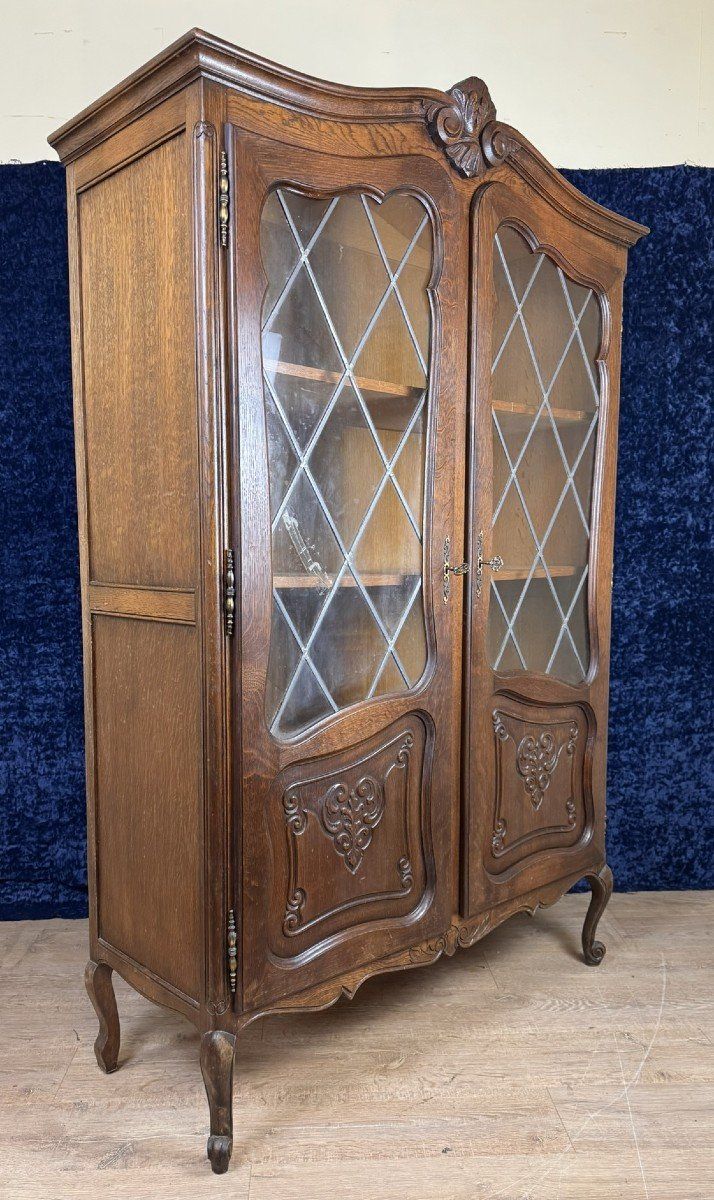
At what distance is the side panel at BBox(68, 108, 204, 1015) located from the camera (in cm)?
138

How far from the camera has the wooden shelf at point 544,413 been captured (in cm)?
179

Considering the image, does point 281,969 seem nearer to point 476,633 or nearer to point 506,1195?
point 506,1195

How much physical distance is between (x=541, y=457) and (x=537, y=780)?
2.31ft

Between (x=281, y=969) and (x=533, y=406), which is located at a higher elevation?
(x=533, y=406)

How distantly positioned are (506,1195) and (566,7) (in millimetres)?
2737

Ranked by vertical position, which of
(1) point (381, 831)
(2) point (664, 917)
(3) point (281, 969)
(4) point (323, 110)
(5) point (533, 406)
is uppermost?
(4) point (323, 110)

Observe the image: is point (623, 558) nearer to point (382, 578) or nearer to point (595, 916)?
point (595, 916)

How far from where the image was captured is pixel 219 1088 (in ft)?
4.59

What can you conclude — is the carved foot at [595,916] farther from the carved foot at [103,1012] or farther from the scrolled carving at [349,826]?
the carved foot at [103,1012]

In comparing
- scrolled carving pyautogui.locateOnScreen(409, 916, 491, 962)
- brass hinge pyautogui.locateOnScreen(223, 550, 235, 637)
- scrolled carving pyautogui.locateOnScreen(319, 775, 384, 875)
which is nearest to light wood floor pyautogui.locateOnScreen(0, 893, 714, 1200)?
scrolled carving pyautogui.locateOnScreen(409, 916, 491, 962)

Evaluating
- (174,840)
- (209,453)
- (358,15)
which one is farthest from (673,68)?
(174,840)

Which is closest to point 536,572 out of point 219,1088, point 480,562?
point 480,562

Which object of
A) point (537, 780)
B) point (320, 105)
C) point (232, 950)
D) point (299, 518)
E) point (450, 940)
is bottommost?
point (450, 940)

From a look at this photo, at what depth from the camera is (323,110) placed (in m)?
1.40
